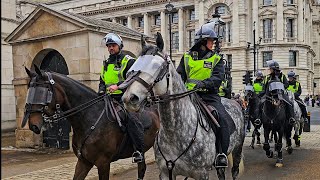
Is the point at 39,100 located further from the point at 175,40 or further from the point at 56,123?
the point at 175,40

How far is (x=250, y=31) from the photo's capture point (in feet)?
232

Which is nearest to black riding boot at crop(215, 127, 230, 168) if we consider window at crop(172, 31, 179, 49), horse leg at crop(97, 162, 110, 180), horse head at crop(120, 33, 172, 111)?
horse head at crop(120, 33, 172, 111)

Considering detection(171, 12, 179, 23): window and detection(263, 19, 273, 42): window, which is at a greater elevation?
detection(171, 12, 179, 23): window

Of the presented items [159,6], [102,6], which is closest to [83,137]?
[159,6]

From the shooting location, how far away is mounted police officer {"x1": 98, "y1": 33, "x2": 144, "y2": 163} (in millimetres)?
6752

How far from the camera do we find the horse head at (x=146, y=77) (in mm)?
3943

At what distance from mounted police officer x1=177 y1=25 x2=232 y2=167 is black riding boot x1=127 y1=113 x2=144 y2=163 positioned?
5.04 feet

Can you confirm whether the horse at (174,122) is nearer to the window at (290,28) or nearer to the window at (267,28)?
the window at (267,28)

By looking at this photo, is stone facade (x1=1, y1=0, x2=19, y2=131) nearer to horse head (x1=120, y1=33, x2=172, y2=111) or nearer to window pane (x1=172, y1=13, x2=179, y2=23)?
horse head (x1=120, y1=33, x2=172, y2=111)

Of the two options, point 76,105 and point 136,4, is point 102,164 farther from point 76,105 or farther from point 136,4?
point 136,4

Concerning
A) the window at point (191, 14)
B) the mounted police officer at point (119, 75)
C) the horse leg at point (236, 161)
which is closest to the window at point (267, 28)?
the window at point (191, 14)

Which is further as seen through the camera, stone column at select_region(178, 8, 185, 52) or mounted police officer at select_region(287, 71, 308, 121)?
stone column at select_region(178, 8, 185, 52)

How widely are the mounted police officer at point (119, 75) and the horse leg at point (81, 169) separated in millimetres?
900

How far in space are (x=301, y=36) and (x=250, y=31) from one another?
9706 millimetres
